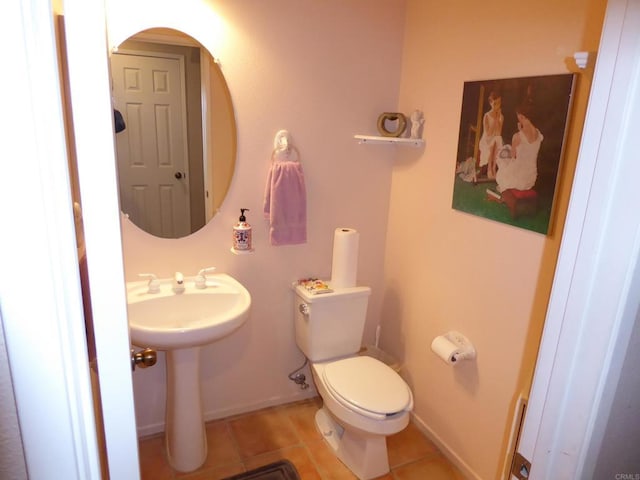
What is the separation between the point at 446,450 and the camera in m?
2.16

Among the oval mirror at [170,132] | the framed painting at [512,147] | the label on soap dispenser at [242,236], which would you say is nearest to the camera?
the framed painting at [512,147]

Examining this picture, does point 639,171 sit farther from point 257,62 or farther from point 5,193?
point 257,62

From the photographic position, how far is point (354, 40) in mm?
2131

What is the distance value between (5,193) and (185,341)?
4.13ft

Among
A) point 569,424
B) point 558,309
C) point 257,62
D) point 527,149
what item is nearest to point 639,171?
point 558,309

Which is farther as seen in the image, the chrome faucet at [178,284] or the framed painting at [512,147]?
the chrome faucet at [178,284]

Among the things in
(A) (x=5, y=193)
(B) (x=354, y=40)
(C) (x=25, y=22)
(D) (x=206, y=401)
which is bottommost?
(D) (x=206, y=401)

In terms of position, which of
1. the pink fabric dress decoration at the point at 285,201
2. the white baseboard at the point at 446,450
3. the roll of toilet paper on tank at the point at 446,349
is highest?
the pink fabric dress decoration at the point at 285,201

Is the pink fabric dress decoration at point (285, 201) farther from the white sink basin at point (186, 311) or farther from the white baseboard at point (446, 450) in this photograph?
the white baseboard at point (446, 450)

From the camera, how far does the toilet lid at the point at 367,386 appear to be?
1832 mm

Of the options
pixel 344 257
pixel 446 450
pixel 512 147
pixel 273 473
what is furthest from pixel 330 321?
→ pixel 512 147

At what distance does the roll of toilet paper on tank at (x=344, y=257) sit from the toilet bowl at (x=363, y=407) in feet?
1.31

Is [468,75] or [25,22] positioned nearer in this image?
[25,22]

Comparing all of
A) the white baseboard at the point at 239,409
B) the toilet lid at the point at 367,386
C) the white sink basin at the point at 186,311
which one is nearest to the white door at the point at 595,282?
the toilet lid at the point at 367,386
